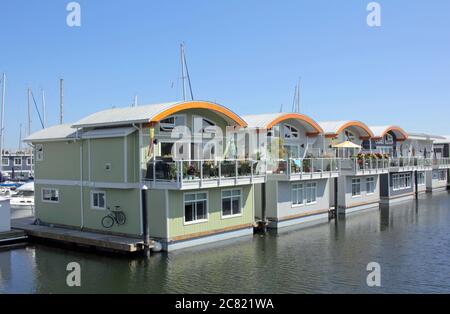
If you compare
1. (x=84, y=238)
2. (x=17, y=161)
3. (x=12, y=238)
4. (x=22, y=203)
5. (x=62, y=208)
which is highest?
(x=17, y=161)

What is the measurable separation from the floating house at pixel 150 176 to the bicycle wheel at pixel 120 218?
0.16 feet

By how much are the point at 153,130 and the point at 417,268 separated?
1158cm

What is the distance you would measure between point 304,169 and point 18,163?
5172 cm

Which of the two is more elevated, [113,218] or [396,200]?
[113,218]

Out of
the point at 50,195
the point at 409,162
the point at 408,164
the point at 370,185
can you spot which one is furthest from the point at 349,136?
the point at 50,195

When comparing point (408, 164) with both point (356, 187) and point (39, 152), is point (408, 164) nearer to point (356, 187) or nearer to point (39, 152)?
point (356, 187)

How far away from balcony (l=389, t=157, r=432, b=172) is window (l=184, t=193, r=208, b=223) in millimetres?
20034

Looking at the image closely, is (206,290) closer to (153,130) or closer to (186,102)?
(153,130)

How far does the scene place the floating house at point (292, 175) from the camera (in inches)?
992

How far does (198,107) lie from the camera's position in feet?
70.5

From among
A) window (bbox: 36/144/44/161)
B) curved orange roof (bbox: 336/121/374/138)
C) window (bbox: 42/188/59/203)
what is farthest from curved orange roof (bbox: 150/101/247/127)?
curved orange roof (bbox: 336/121/374/138)

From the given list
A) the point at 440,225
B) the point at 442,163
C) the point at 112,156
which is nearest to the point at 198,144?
the point at 112,156

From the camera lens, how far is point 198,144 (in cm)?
2275

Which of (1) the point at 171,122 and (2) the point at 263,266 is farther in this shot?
(1) the point at 171,122
